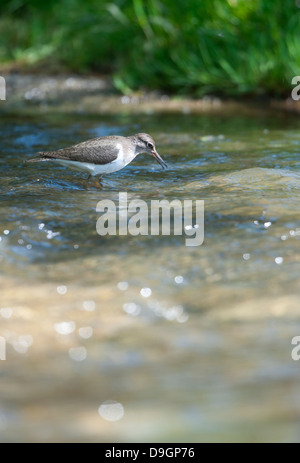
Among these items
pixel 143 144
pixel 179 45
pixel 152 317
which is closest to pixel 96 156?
pixel 143 144

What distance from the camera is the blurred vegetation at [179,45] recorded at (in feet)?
33.9

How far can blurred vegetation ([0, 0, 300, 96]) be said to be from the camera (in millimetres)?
10328

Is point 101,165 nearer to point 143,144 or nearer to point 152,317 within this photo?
point 143,144

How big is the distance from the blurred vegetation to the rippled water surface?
4.63 m

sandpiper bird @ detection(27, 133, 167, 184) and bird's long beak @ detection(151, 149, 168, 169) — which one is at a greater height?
bird's long beak @ detection(151, 149, 168, 169)

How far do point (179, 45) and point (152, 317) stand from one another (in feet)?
26.6

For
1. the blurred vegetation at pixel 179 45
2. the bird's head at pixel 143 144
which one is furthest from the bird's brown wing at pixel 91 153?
the blurred vegetation at pixel 179 45

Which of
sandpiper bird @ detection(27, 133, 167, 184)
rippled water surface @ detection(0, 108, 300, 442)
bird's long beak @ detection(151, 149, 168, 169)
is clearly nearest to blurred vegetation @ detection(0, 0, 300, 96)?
bird's long beak @ detection(151, 149, 168, 169)

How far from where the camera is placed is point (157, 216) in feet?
17.0

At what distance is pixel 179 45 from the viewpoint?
11.2 meters

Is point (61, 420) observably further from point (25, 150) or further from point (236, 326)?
point (25, 150)

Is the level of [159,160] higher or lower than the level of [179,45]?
lower

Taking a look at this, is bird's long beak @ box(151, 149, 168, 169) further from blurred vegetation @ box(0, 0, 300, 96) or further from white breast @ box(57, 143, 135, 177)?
blurred vegetation @ box(0, 0, 300, 96)
